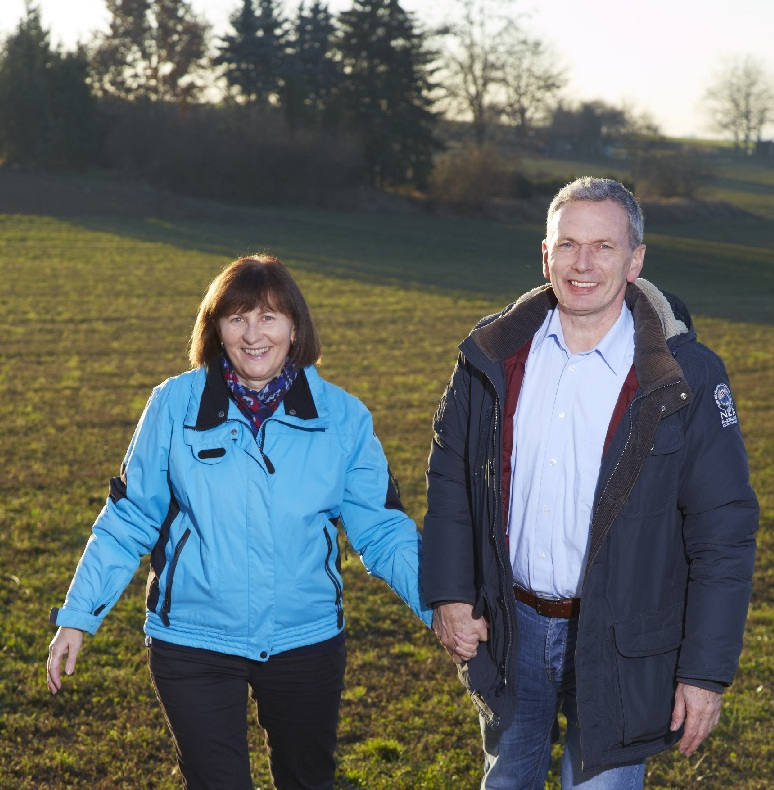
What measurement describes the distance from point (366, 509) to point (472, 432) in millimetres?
429

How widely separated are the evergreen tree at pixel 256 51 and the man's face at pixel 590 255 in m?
47.8

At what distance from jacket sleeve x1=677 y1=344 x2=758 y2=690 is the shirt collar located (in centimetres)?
20

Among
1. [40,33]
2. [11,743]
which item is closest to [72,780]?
[11,743]

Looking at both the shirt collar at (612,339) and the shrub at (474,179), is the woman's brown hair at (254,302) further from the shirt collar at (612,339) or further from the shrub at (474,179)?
the shrub at (474,179)

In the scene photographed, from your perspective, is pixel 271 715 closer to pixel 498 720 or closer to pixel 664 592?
pixel 498 720

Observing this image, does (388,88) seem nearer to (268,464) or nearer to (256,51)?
(256,51)

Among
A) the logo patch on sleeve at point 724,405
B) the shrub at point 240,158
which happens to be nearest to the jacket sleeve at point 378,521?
the logo patch on sleeve at point 724,405

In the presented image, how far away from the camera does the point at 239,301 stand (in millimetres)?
2795

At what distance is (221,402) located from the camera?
9.08ft

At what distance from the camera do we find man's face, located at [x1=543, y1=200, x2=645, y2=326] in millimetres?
2586

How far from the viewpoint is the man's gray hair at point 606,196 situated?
8.54ft

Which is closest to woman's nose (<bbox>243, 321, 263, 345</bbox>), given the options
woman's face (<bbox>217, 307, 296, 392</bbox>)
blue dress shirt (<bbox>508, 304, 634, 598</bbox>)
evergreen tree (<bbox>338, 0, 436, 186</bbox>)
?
woman's face (<bbox>217, 307, 296, 392</bbox>)

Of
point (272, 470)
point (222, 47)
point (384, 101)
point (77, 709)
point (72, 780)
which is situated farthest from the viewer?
point (222, 47)

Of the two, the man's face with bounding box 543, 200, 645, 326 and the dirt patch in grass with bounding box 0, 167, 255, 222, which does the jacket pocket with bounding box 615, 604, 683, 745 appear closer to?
the man's face with bounding box 543, 200, 645, 326
